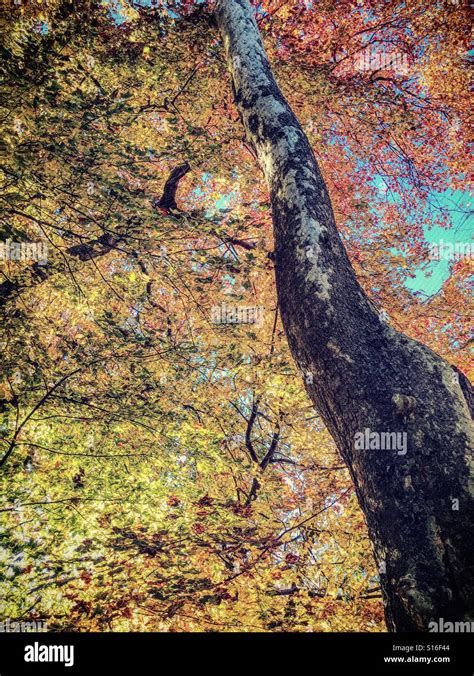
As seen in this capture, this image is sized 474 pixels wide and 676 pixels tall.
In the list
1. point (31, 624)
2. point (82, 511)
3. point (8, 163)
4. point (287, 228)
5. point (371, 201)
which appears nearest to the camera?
point (287, 228)

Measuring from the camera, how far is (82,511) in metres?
5.34

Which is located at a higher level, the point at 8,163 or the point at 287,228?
the point at 8,163

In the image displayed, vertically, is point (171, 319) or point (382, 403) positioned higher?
point (171, 319)

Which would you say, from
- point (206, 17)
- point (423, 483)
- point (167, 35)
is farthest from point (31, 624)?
point (206, 17)

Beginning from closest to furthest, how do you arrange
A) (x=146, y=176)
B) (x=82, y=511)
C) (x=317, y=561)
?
(x=146, y=176), (x=82, y=511), (x=317, y=561)

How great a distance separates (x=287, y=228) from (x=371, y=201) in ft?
27.9

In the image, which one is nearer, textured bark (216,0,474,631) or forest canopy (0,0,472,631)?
textured bark (216,0,474,631)

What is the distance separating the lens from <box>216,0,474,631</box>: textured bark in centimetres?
153

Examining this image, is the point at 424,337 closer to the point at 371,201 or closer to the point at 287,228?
the point at 371,201

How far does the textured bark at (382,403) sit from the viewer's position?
1.53 metres

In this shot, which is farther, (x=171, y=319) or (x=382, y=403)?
(x=171, y=319)

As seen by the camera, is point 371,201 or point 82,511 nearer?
point 82,511

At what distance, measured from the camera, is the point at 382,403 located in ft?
6.23

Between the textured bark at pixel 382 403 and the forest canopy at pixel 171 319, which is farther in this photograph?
the forest canopy at pixel 171 319
